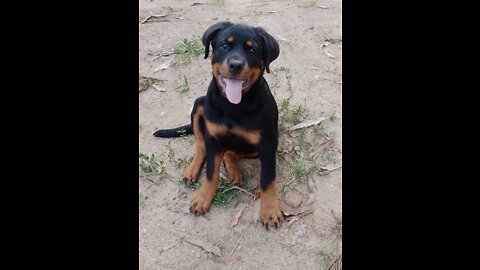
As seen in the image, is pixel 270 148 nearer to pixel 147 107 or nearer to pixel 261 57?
pixel 261 57

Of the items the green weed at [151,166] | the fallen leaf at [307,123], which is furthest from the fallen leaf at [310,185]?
the green weed at [151,166]

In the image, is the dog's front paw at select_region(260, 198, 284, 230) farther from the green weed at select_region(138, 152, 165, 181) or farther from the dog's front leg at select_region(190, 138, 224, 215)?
the green weed at select_region(138, 152, 165, 181)

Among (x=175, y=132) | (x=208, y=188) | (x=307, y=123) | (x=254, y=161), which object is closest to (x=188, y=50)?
(x=175, y=132)

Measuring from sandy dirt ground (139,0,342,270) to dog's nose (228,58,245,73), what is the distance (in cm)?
124

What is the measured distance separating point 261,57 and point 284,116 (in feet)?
4.52

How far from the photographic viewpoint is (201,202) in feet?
11.7

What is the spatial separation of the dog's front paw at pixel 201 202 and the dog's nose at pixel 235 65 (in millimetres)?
1138

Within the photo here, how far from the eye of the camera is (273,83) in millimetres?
4836

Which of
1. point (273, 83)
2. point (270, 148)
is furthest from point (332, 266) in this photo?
point (273, 83)

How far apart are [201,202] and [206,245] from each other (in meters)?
0.36

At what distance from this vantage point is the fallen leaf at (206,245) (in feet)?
10.9

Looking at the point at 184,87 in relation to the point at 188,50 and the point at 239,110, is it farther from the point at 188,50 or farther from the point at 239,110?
the point at 239,110

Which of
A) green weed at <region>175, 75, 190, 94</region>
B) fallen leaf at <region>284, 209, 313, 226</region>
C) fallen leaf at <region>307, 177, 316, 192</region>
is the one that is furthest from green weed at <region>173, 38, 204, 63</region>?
fallen leaf at <region>284, 209, 313, 226</region>

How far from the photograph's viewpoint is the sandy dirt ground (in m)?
3.32
